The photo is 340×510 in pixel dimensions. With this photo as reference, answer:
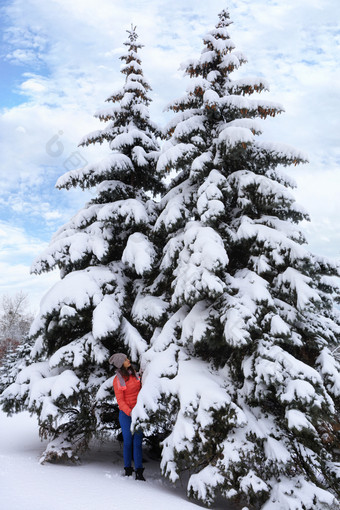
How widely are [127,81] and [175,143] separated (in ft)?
10.1

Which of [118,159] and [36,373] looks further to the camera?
[118,159]

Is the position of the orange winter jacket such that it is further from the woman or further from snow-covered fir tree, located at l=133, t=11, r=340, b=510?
snow-covered fir tree, located at l=133, t=11, r=340, b=510

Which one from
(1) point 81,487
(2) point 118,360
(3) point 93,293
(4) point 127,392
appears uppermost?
(3) point 93,293

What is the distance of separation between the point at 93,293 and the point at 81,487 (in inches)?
119

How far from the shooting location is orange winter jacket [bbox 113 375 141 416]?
5711 millimetres

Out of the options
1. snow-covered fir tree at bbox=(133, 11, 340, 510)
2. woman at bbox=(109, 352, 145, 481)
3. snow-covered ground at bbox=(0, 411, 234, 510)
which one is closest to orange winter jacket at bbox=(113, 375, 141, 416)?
woman at bbox=(109, 352, 145, 481)

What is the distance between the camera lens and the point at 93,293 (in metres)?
6.71

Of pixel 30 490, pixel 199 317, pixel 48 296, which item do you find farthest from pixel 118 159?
pixel 30 490

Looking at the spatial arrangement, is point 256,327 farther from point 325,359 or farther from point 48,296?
point 48,296

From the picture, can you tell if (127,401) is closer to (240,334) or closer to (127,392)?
(127,392)

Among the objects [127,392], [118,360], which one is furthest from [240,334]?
[127,392]

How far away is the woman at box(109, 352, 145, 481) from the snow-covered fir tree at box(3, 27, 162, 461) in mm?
570

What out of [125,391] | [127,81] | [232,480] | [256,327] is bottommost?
[232,480]

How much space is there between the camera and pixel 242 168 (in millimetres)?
7070
